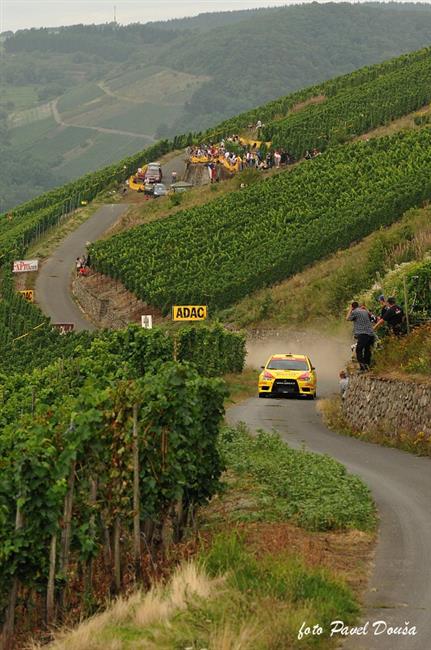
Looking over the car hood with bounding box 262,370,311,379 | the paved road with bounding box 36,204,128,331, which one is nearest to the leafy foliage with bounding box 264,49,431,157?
the paved road with bounding box 36,204,128,331

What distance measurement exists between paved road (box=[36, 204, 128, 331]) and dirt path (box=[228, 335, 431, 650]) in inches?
1617

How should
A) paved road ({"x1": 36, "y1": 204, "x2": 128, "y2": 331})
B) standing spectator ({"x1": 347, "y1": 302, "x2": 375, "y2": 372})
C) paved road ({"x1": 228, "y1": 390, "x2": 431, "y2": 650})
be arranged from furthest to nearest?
paved road ({"x1": 36, "y1": 204, "x2": 128, "y2": 331}) < standing spectator ({"x1": 347, "y1": 302, "x2": 375, "y2": 372}) < paved road ({"x1": 228, "y1": 390, "x2": 431, "y2": 650})

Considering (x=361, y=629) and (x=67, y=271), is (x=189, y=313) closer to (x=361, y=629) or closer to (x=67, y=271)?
(x=67, y=271)

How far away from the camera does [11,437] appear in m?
15.5

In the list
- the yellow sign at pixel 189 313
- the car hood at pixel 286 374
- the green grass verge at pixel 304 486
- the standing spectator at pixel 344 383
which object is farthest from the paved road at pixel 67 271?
the green grass verge at pixel 304 486

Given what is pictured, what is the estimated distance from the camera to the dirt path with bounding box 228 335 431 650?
12.9 m

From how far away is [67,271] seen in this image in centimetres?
8862

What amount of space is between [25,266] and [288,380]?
5164 centimetres

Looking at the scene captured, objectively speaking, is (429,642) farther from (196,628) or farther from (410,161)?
(410,161)

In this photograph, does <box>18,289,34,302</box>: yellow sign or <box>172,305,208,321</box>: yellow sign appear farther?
<box>18,289,34,302</box>: yellow sign

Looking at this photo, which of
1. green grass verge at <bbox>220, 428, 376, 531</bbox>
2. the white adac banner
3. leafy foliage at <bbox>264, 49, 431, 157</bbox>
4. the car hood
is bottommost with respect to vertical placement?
green grass verge at <bbox>220, 428, 376, 531</bbox>

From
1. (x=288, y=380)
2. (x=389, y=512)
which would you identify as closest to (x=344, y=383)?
(x=288, y=380)

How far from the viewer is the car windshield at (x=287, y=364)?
39.6 metres

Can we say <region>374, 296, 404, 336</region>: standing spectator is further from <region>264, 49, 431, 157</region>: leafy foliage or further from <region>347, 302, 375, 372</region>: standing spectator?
<region>264, 49, 431, 157</region>: leafy foliage
